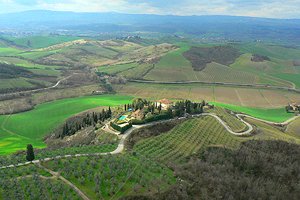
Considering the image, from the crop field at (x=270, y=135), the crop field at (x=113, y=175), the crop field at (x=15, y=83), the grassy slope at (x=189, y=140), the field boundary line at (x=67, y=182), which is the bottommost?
the crop field at (x=15, y=83)

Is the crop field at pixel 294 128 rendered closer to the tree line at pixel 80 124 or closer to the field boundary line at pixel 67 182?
the tree line at pixel 80 124

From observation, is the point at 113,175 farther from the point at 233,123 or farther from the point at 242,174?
the point at 233,123

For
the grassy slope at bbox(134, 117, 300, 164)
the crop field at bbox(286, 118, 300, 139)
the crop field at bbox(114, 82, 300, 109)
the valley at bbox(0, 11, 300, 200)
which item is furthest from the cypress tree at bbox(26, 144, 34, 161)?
the crop field at bbox(114, 82, 300, 109)

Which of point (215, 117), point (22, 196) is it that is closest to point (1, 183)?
point (22, 196)

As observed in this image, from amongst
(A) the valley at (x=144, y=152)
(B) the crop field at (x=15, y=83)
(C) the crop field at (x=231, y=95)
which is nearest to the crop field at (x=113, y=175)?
(A) the valley at (x=144, y=152)

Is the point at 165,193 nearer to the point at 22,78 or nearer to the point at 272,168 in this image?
the point at 272,168

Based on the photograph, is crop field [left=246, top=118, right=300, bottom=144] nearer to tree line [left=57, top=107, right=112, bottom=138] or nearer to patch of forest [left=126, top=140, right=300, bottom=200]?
patch of forest [left=126, top=140, right=300, bottom=200]
